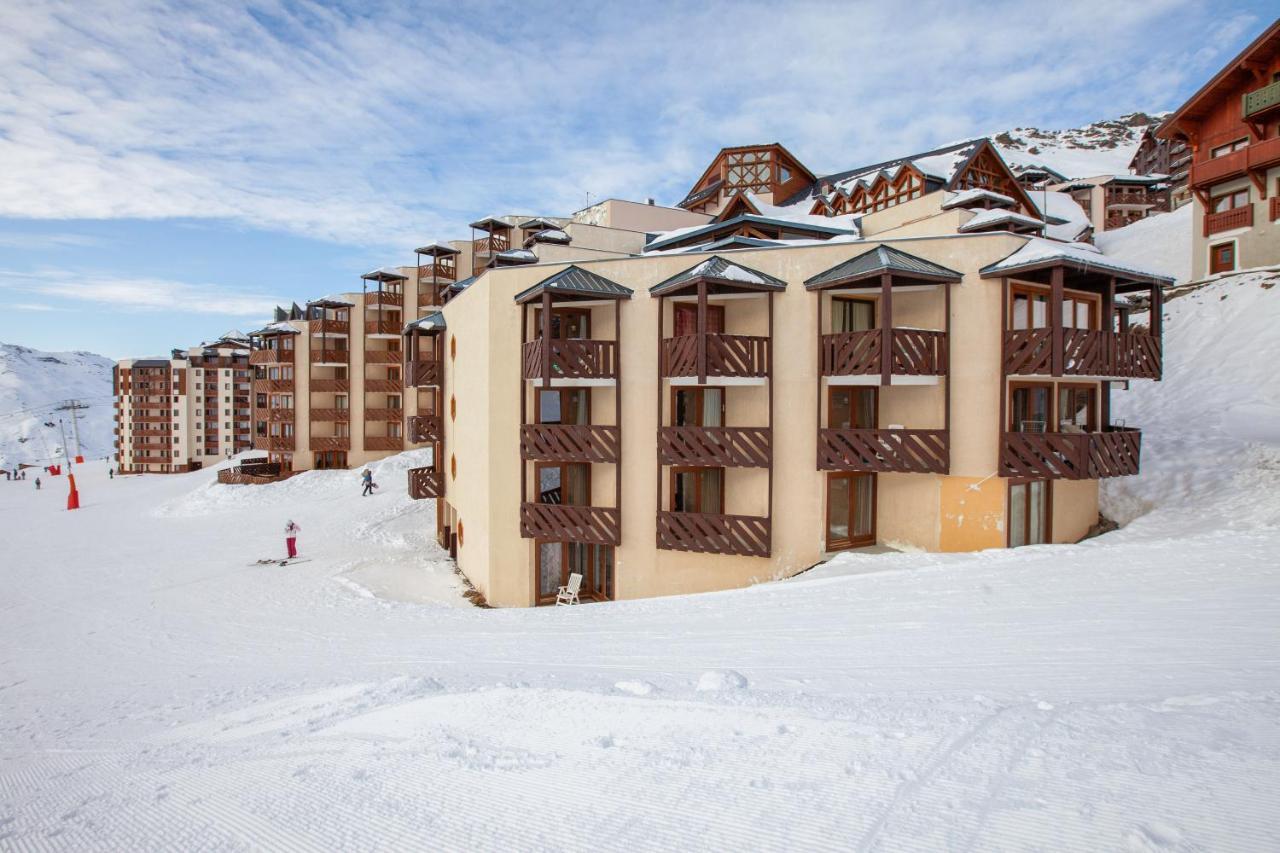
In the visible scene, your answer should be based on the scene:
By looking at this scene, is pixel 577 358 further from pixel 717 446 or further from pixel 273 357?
pixel 273 357

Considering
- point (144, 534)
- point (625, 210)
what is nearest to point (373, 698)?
point (625, 210)

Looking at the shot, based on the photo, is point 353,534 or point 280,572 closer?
point 280,572

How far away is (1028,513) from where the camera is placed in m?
16.3

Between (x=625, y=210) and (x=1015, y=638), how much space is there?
2761 cm

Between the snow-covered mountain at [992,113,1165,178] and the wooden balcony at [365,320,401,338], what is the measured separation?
89.6 m

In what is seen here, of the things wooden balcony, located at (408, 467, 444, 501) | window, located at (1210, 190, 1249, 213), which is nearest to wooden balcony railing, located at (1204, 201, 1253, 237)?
window, located at (1210, 190, 1249, 213)

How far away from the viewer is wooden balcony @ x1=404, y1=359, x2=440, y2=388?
82.0 feet

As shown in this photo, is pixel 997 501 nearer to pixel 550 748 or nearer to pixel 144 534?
pixel 550 748

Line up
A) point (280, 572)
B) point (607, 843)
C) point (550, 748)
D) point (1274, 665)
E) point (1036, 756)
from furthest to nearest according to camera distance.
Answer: point (280, 572)
point (1274, 665)
point (550, 748)
point (1036, 756)
point (607, 843)

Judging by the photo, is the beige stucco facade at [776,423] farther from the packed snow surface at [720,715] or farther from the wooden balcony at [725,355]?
the packed snow surface at [720,715]

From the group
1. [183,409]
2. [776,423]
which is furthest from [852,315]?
[183,409]

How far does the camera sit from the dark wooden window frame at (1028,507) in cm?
1536

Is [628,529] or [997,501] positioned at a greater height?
[997,501]

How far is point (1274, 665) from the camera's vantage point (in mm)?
6594
